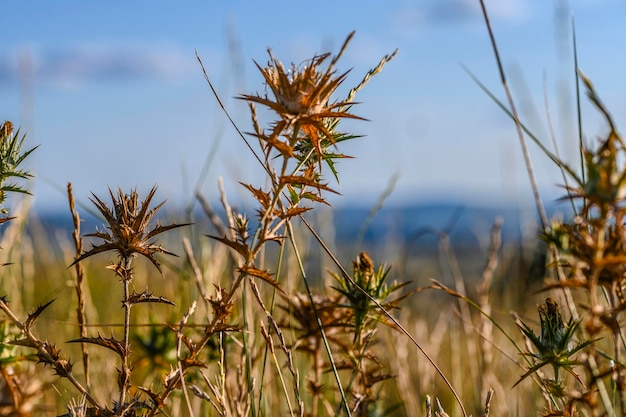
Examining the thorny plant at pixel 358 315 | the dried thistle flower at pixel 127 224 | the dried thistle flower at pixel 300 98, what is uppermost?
the dried thistle flower at pixel 300 98

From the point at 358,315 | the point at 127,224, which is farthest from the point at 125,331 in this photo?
the point at 358,315

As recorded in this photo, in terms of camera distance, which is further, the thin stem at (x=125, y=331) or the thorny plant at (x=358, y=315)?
the thorny plant at (x=358, y=315)

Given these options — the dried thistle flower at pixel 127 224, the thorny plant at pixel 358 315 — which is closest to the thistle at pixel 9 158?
the dried thistle flower at pixel 127 224

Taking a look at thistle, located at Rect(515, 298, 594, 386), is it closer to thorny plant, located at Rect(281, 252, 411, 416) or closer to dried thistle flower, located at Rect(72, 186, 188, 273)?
thorny plant, located at Rect(281, 252, 411, 416)

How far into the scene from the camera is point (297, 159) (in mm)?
1340

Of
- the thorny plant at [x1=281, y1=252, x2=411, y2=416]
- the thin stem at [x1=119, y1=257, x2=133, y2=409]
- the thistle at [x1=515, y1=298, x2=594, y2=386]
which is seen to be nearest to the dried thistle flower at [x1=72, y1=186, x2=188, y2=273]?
the thin stem at [x1=119, y1=257, x2=133, y2=409]

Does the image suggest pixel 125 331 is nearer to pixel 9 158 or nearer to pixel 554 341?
pixel 9 158

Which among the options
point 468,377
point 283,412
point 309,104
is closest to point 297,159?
point 309,104

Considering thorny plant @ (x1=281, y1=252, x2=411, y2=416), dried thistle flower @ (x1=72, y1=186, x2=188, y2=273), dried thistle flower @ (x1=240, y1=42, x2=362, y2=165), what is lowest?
thorny plant @ (x1=281, y1=252, x2=411, y2=416)

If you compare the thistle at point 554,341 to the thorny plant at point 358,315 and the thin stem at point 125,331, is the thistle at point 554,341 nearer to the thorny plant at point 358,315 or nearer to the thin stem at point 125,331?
the thorny plant at point 358,315

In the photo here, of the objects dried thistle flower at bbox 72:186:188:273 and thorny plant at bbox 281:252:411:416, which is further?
thorny plant at bbox 281:252:411:416

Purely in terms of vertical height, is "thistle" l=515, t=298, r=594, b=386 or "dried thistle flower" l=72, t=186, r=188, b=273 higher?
"dried thistle flower" l=72, t=186, r=188, b=273

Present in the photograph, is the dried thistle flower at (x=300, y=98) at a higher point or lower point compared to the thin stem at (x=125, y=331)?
higher

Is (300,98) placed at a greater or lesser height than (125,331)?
greater
